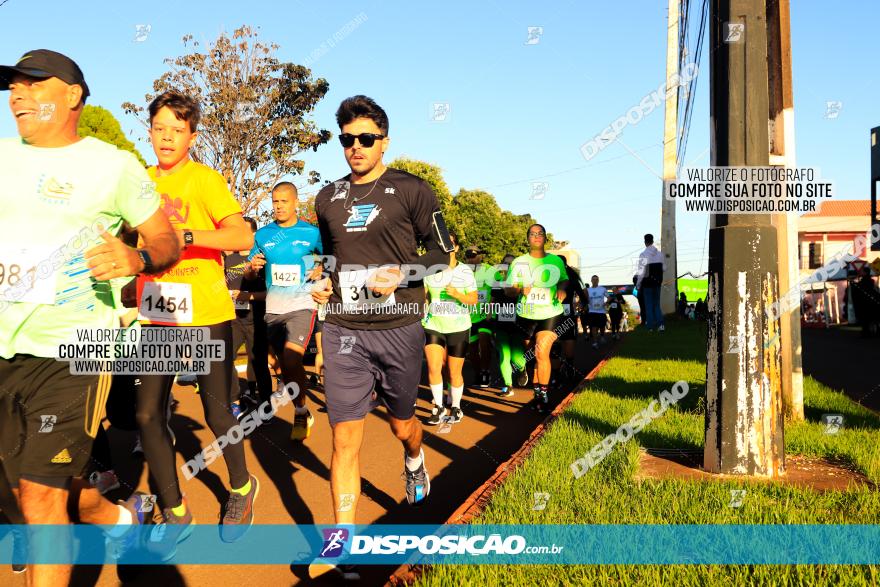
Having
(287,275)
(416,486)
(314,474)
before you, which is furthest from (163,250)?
(287,275)

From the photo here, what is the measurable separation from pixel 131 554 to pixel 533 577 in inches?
87.0

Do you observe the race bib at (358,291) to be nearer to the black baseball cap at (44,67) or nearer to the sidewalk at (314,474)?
the sidewalk at (314,474)

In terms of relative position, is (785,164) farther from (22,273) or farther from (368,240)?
(22,273)

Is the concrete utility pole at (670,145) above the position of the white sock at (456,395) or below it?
above

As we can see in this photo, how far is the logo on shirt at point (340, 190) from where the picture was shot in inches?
183

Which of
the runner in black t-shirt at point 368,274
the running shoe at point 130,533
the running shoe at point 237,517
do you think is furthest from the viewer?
the running shoe at point 237,517

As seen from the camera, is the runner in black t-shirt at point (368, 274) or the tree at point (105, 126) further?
the tree at point (105, 126)

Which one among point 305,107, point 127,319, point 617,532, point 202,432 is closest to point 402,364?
point 617,532

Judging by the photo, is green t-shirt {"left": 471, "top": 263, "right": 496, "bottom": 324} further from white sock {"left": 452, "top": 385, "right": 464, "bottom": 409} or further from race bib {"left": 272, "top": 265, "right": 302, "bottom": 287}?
race bib {"left": 272, "top": 265, "right": 302, "bottom": 287}

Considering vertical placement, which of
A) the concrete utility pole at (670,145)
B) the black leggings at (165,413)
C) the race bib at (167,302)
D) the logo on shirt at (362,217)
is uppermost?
the concrete utility pole at (670,145)

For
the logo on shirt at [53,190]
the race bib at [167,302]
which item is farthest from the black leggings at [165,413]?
the logo on shirt at [53,190]

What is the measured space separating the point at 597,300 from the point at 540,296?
1236 cm

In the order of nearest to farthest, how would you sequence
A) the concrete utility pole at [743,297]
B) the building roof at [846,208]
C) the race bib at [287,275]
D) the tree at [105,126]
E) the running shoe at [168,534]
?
the running shoe at [168,534] < the concrete utility pole at [743,297] < the race bib at [287,275] < the tree at [105,126] < the building roof at [846,208]

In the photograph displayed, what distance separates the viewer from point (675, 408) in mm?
7836
